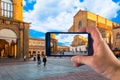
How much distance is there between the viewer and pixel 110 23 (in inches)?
3711

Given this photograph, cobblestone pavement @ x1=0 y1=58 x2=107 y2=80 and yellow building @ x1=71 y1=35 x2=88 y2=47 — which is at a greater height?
yellow building @ x1=71 y1=35 x2=88 y2=47

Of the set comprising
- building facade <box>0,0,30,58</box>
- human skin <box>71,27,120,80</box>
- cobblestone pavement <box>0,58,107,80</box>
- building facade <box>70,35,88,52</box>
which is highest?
building facade <box>0,0,30,58</box>

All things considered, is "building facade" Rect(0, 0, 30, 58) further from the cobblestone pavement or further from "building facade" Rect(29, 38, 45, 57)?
"building facade" Rect(29, 38, 45, 57)

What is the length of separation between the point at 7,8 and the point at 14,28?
324 centimetres

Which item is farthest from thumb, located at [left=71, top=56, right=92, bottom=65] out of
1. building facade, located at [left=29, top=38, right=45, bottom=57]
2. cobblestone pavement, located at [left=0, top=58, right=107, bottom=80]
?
building facade, located at [left=29, top=38, right=45, bottom=57]

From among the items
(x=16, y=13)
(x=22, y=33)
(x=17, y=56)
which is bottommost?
(x=17, y=56)

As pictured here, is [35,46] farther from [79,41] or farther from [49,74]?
[79,41]

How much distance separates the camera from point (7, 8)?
Answer: 1388 inches

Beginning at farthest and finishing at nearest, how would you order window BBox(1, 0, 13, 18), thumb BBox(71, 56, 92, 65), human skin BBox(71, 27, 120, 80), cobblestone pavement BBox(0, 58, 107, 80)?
window BBox(1, 0, 13, 18)
cobblestone pavement BBox(0, 58, 107, 80)
thumb BBox(71, 56, 92, 65)
human skin BBox(71, 27, 120, 80)

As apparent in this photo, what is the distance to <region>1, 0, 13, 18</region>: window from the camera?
1349 inches

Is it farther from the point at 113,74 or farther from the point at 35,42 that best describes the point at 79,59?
the point at 35,42

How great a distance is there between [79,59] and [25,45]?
3551 centimetres

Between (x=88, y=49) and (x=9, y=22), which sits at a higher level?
(x=9, y=22)

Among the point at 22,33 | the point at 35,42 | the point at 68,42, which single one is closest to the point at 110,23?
the point at 35,42
